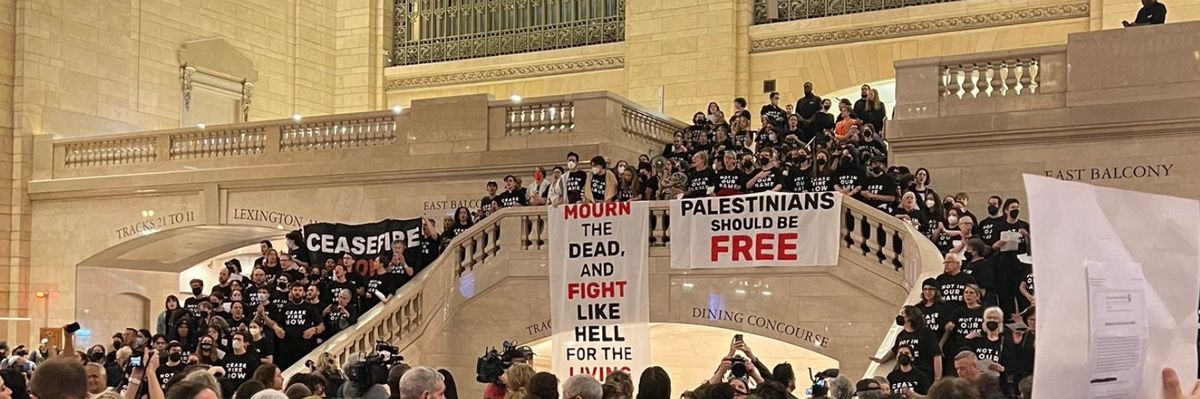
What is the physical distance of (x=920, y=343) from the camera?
33.0 feet

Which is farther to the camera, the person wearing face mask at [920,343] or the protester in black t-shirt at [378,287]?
the protester in black t-shirt at [378,287]

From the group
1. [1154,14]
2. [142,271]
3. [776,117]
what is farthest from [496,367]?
[142,271]

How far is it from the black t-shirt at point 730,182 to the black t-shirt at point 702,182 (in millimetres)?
102

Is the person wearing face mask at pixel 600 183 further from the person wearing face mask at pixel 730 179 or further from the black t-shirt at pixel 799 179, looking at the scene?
the black t-shirt at pixel 799 179

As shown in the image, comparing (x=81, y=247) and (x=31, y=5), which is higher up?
(x=31, y=5)

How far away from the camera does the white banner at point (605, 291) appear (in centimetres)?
1424

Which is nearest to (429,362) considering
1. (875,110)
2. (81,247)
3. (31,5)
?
(875,110)

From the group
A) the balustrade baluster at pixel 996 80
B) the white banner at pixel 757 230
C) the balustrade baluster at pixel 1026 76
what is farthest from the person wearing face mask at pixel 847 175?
the balustrade baluster at pixel 1026 76

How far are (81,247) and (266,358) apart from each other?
10.1m

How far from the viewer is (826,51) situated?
23.4 meters

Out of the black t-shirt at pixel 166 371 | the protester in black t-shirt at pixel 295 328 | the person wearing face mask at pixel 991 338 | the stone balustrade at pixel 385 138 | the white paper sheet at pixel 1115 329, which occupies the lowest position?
the black t-shirt at pixel 166 371

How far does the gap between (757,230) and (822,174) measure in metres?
0.94

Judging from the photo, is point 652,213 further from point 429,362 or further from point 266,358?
point 266,358

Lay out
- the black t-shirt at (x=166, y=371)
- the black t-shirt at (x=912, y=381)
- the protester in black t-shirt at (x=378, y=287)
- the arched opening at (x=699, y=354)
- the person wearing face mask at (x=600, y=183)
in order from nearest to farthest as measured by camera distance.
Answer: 1. the black t-shirt at (x=912, y=381)
2. the black t-shirt at (x=166, y=371)
3. the person wearing face mask at (x=600, y=183)
4. the protester in black t-shirt at (x=378, y=287)
5. the arched opening at (x=699, y=354)
